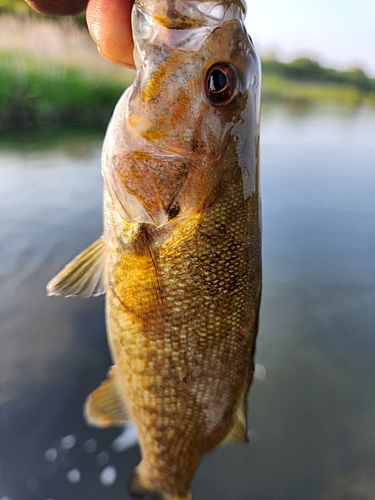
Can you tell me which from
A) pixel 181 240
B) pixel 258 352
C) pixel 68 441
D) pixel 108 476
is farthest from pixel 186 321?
pixel 258 352

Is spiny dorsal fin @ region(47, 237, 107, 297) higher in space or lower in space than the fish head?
lower

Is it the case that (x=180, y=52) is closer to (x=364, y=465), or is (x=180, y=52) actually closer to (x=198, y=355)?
(x=198, y=355)

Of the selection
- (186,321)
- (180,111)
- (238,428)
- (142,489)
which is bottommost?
(142,489)

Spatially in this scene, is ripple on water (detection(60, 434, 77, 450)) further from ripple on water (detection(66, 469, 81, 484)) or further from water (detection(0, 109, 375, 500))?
ripple on water (detection(66, 469, 81, 484))

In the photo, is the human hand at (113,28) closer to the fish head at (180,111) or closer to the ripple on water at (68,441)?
the fish head at (180,111)

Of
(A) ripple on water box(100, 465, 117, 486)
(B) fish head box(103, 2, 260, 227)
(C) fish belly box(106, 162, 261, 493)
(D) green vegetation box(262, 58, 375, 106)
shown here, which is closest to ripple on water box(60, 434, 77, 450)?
(A) ripple on water box(100, 465, 117, 486)

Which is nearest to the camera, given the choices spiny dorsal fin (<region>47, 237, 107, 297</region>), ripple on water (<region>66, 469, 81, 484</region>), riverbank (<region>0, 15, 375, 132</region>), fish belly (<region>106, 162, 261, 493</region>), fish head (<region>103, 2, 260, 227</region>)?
fish head (<region>103, 2, 260, 227</region>)

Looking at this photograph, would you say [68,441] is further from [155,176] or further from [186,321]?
[155,176]
